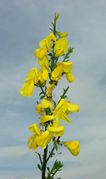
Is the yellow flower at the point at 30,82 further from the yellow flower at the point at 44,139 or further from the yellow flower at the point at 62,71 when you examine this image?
the yellow flower at the point at 44,139

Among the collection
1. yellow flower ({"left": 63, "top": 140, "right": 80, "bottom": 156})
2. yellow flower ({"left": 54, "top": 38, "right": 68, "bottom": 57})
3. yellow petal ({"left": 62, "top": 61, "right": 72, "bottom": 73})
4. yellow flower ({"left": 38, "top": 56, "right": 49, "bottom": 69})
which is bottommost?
yellow flower ({"left": 63, "top": 140, "right": 80, "bottom": 156})

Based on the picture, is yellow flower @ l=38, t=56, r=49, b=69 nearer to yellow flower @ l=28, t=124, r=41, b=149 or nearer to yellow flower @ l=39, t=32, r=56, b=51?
yellow flower @ l=39, t=32, r=56, b=51

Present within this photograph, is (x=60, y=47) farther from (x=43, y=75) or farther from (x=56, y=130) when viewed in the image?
(x=56, y=130)

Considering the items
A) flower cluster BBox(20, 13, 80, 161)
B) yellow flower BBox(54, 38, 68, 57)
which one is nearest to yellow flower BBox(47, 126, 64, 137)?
flower cluster BBox(20, 13, 80, 161)

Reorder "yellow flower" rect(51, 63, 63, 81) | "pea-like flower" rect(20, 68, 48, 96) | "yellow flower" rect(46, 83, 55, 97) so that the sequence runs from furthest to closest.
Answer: "pea-like flower" rect(20, 68, 48, 96)
"yellow flower" rect(51, 63, 63, 81)
"yellow flower" rect(46, 83, 55, 97)

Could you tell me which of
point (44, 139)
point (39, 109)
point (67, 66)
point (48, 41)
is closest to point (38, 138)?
point (44, 139)

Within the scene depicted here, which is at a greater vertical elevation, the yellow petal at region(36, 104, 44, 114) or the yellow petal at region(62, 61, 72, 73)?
the yellow petal at region(62, 61, 72, 73)

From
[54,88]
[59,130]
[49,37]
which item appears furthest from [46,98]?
[49,37]
